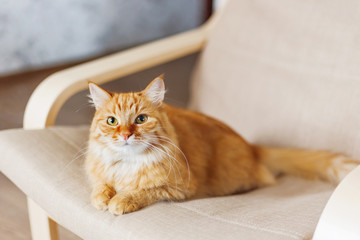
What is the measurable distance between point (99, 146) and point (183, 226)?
32cm

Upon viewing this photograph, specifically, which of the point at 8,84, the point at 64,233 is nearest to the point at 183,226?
the point at 64,233

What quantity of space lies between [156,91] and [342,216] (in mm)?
540

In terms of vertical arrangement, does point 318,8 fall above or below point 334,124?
above

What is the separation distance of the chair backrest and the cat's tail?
8cm

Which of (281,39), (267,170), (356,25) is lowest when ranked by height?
(267,170)

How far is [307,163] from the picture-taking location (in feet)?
5.11

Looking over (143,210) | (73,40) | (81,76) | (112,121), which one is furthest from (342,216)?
(73,40)

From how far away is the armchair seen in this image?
1.09m

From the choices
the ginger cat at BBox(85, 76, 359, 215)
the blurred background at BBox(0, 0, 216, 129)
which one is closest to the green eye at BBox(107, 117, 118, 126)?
the ginger cat at BBox(85, 76, 359, 215)

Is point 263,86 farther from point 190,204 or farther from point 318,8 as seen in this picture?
point 190,204

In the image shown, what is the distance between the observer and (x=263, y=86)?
1.80 m

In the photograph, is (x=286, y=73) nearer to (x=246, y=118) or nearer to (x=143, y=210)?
(x=246, y=118)

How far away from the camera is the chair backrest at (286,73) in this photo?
160cm

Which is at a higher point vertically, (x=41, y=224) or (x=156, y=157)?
(x=156, y=157)
